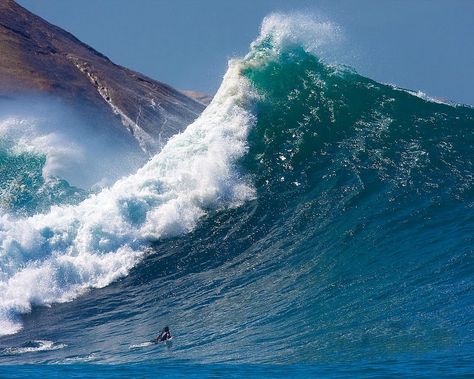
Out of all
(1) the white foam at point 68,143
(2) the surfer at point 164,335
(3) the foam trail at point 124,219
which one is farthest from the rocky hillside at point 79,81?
(2) the surfer at point 164,335

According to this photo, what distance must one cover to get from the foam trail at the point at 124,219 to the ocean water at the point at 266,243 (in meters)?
0.04

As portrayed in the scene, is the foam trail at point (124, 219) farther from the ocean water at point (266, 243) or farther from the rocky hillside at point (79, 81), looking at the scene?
the rocky hillside at point (79, 81)

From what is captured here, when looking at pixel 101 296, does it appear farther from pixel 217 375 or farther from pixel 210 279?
pixel 217 375

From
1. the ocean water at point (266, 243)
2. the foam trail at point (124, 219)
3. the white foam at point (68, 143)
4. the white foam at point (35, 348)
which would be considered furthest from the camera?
the white foam at point (68, 143)

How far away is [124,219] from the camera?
17.9 meters

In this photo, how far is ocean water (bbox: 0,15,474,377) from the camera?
11.0 m

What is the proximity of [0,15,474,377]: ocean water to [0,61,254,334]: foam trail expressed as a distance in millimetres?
44

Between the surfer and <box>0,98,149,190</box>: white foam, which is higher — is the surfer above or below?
below

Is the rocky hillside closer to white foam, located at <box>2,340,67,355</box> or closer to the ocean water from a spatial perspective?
the ocean water

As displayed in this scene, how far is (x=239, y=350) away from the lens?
1112cm

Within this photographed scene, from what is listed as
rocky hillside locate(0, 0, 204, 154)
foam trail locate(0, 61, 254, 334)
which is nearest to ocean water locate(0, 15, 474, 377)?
foam trail locate(0, 61, 254, 334)

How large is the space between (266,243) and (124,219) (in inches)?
141

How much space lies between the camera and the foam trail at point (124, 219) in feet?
52.5

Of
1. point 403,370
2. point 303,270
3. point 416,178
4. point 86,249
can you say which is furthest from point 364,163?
point 403,370
